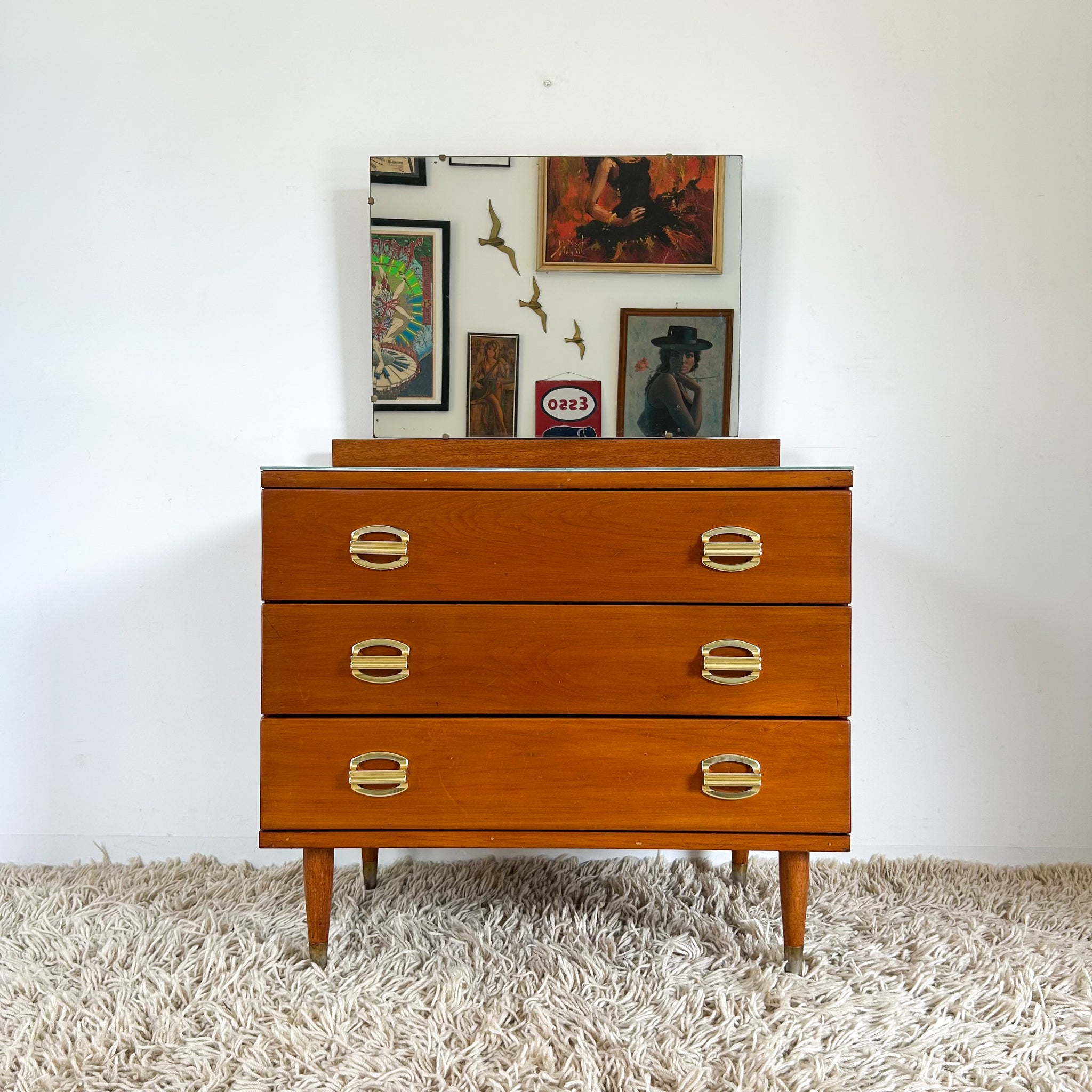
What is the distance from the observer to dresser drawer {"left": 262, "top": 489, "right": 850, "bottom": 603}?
1.24 m

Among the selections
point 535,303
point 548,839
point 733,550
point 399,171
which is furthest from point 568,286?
point 548,839

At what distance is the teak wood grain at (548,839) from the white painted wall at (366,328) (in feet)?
1.86

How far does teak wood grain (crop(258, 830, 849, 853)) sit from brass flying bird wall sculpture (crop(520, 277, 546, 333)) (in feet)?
3.26

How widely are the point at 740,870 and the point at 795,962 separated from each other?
330 millimetres

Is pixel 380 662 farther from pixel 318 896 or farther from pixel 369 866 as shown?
pixel 369 866

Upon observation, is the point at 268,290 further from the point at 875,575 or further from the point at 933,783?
the point at 933,783

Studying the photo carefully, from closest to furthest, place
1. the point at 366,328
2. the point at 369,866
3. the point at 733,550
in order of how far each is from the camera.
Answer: the point at 733,550, the point at 369,866, the point at 366,328

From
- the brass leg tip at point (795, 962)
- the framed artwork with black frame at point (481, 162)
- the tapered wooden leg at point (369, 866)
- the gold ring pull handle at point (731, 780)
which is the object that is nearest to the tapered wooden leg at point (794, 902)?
the brass leg tip at point (795, 962)

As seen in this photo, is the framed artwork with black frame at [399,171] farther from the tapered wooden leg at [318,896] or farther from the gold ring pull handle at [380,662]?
the tapered wooden leg at [318,896]

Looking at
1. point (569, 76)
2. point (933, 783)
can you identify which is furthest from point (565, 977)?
point (569, 76)

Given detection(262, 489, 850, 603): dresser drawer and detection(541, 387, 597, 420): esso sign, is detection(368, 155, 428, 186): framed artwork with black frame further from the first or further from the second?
detection(262, 489, 850, 603): dresser drawer

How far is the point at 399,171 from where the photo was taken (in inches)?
65.5

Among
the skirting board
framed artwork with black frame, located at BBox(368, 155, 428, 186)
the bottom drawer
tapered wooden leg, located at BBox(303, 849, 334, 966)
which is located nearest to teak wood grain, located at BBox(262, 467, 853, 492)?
the bottom drawer

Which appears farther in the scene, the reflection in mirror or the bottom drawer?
the reflection in mirror
